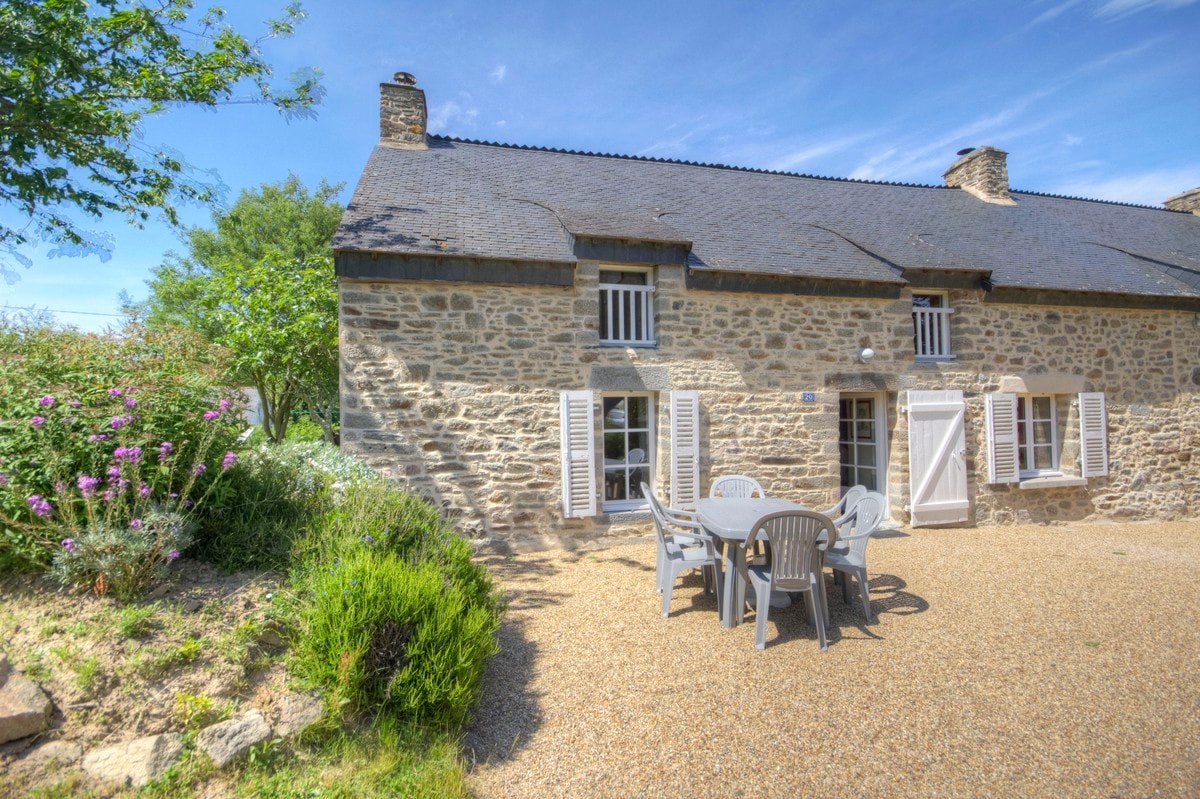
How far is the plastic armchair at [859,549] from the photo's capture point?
446 cm

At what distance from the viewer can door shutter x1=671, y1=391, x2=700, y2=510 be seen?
22.9ft

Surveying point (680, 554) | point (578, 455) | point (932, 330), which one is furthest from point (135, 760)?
point (932, 330)

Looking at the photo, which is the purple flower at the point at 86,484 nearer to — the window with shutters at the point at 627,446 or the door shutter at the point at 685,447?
the window with shutters at the point at 627,446

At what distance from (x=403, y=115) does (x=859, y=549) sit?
339 inches

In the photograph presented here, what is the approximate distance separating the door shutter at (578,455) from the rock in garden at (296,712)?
3.94 metres

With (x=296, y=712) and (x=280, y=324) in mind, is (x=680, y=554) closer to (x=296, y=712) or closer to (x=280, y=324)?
(x=296, y=712)

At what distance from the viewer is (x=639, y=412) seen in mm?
7363

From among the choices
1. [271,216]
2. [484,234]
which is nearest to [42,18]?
[484,234]

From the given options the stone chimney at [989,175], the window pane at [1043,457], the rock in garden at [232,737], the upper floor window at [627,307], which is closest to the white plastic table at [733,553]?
the rock in garden at [232,737]

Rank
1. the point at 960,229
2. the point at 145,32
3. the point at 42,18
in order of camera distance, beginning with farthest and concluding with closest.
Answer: the point at 960,229 < the point at 145,32 < the point at 42,18

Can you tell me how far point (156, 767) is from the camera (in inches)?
98.6

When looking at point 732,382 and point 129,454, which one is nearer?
point 129,454

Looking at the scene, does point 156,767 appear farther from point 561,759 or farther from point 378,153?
point 378,153

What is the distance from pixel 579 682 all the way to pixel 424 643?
1.05 metres
